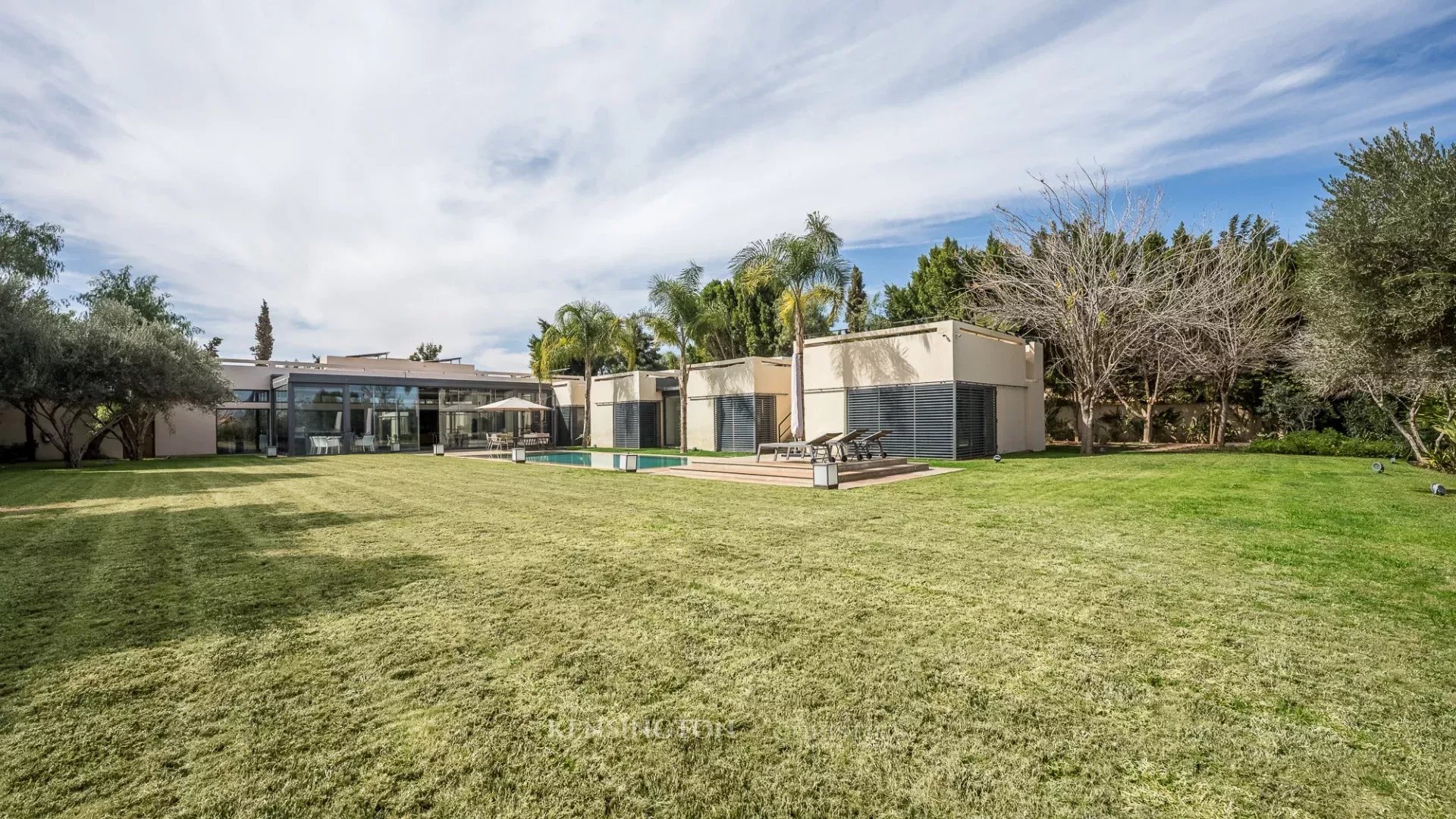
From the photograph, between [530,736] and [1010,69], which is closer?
[530,736]

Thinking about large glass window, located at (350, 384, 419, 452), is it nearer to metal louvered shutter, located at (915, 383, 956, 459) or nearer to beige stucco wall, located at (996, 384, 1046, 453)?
metal louvered shutter, located at (915, 383, 956, 459)

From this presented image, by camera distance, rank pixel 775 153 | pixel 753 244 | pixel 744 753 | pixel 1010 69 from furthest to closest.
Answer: pixel 753 244 < pixel 775 153 < pixel 1010 69 < pixel 744 753

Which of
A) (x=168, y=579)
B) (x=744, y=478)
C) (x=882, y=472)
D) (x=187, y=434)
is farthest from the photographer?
(x=187, y=434)

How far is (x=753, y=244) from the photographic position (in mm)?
19797

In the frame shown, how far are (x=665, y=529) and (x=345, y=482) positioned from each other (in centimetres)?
970

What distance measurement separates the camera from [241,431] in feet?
95.8

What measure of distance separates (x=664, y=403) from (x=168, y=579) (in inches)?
905

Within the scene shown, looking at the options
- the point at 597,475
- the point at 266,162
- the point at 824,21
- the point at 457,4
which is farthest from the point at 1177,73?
the point at 266,162

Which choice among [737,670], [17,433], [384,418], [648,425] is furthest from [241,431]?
[737,670]

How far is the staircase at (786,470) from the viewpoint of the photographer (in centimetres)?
1300

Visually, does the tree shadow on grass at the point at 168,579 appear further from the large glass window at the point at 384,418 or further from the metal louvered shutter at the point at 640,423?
the large glass window at the point at 384,418

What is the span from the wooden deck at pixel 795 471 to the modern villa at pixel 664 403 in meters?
3.59

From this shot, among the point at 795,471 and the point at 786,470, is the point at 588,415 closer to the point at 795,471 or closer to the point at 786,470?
the point at 786,470

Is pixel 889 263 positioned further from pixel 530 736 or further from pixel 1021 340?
pixel 530 736
